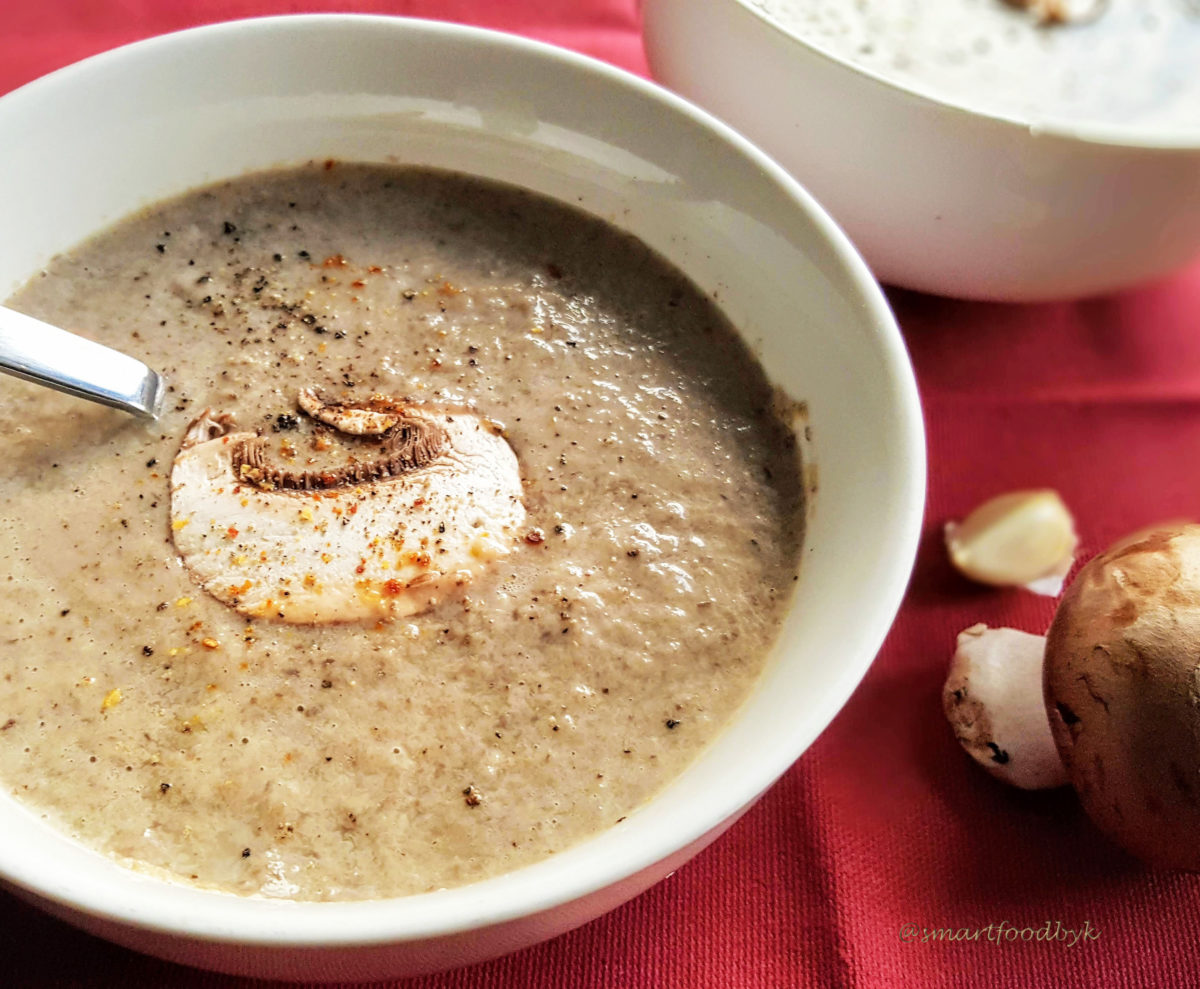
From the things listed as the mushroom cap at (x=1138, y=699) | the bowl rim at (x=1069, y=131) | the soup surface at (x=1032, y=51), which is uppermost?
the bowl rim at (x=1069, y=131)

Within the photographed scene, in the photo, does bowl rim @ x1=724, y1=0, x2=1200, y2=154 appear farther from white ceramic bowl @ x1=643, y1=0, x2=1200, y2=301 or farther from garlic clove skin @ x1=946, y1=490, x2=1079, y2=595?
garlic clove skin @ x1=946, y1=490, x2=1079, y2=595

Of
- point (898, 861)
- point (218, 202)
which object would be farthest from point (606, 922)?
point (218, 202)

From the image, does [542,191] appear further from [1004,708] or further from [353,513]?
[1004,708]

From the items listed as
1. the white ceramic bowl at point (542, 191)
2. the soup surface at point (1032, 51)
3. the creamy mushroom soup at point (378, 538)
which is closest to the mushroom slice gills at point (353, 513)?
the creamy mushroom soup at point (378, 538)

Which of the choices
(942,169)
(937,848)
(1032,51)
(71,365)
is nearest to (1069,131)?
(942,169)

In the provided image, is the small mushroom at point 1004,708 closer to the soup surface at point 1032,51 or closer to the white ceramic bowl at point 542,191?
the white ceramic bowl at point 542,191

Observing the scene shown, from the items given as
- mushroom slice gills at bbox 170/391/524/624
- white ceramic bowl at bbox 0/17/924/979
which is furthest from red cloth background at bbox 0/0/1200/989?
mushroom slice gills at bbox 170/391/524/624
